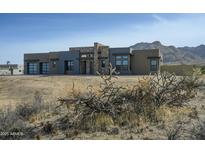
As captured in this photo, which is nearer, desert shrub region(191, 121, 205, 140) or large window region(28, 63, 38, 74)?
desert shrub region(191, 121, 205, 140)

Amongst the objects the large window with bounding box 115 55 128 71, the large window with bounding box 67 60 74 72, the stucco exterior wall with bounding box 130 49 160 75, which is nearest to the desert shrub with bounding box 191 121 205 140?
the stucco exterior wall with bounding box 130 49 160 75

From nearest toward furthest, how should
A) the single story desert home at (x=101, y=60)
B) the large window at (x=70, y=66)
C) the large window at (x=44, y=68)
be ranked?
the single story desert home at (x=101, y=60) → the large window at (x=70, y=66) → the large window at (x=44, y=68)

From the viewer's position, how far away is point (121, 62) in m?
51.6

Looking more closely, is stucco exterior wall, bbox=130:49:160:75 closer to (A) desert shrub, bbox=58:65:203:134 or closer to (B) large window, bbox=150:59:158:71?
(B) large window, bbox=150:59:158:71

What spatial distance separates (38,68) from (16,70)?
2005 centimetres

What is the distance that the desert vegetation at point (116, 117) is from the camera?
33.2 feet

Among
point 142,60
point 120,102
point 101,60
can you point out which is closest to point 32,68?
point 101,60

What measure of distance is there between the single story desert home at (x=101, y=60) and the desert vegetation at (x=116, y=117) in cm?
3639

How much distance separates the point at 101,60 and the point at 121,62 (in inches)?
114

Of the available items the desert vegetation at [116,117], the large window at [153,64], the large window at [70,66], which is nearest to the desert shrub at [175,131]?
the desert vegetation at [116,117]

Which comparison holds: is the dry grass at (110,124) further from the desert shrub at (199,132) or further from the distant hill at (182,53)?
the distant hill at (182,53)

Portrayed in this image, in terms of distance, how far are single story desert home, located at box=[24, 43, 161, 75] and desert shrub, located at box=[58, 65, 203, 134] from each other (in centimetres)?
3646

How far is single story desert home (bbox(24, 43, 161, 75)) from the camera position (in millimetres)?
51250
